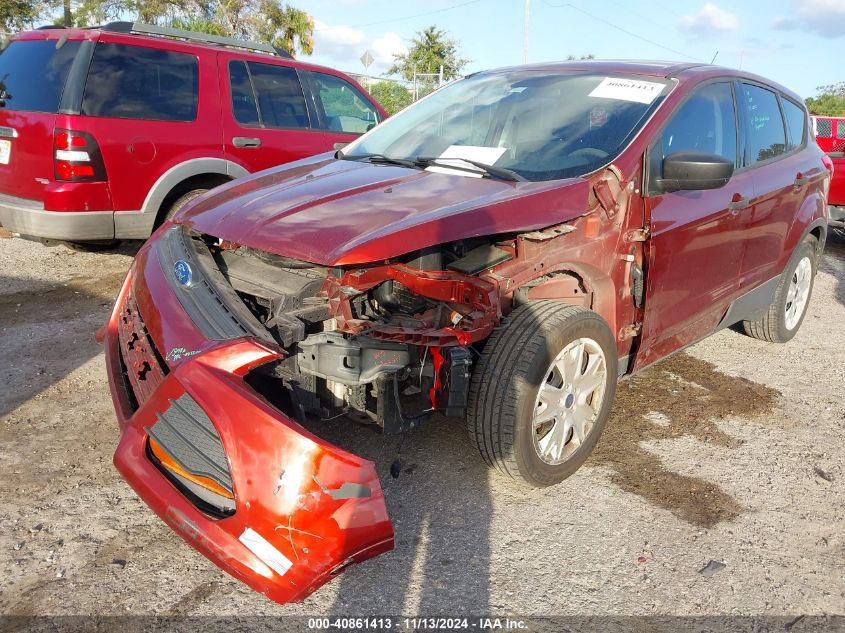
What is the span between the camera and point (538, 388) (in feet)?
8.70

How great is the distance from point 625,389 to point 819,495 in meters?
1.22

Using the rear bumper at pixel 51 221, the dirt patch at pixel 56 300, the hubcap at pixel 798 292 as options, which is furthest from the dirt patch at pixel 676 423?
the rear bumper at pixel 51 221

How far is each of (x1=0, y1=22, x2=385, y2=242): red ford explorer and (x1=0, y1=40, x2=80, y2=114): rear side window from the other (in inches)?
0.4

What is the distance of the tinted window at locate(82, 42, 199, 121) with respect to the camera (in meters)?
5.16

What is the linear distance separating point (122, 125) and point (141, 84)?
0.43 meters

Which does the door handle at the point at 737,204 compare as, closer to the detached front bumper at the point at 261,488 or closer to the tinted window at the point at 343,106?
the detached front bumper at the point at 261,488

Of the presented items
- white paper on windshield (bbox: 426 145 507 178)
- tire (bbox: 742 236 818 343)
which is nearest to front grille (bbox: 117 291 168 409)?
white paper on windshield (bbox: 426 145 507 178)

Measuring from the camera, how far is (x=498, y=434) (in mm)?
2631

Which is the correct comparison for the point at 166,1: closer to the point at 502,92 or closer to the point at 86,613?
the point at 502,92

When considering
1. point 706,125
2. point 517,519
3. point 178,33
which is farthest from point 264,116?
point 517,519

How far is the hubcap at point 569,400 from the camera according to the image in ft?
9.10

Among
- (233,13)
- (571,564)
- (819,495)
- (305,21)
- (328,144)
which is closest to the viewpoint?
(571,564)

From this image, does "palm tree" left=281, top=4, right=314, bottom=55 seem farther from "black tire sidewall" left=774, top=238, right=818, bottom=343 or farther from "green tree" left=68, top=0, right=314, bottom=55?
"black tire sidewall" left=774, top=238, right=818, bottom=343

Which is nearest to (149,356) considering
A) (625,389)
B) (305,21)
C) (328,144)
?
(625,389)
